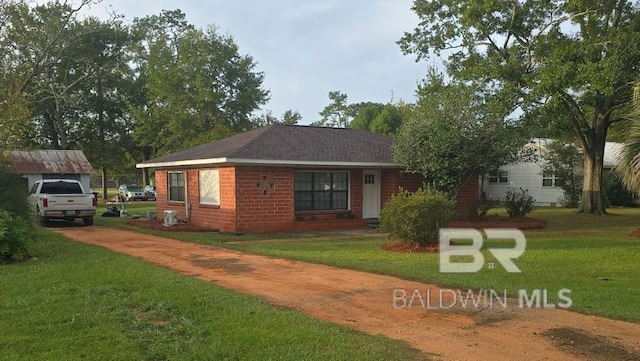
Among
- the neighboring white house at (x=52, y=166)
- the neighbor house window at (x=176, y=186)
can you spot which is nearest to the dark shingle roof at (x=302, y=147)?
the neighbor house window at (x=176, y=186)

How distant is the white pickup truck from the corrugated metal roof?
11.3 m

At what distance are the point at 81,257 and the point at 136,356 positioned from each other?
6.77 m

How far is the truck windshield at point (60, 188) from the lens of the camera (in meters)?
18.6

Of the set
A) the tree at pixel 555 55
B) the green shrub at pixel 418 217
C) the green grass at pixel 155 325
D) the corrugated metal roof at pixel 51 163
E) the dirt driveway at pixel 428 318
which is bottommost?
the dirt driveway at pixel 428 318

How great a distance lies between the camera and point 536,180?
106ft

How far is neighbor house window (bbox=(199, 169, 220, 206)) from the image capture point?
56.1 ft

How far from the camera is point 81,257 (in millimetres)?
10570

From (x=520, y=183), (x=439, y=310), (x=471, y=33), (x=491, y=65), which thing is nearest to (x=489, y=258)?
(x=439, y=310)

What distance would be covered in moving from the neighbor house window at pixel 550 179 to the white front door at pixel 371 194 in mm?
15922

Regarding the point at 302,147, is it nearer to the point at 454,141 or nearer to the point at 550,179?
the point at 454,141

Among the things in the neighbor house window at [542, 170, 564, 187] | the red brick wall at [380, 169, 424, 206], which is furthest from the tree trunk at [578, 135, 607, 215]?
the red brick wall at [380, 169, 424, 206]

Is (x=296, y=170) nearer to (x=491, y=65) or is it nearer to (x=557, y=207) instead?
(x=491, y=65)

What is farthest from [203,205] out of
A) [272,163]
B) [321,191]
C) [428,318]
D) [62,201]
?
[428,318]

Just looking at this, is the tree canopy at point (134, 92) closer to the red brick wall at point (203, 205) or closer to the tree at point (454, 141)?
the red brick wall at point (203, 205)
